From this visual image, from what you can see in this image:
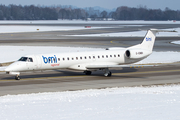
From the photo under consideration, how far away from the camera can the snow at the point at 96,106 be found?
13.7 m

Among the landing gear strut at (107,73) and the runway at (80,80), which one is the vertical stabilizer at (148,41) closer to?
the runway at (80,80)

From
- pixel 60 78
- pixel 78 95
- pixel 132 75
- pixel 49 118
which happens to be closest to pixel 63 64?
pixel 60 78

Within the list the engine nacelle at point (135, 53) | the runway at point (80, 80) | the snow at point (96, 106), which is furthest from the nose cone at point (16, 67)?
the engine nacelle at point (135, 53)

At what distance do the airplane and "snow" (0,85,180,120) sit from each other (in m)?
7.41

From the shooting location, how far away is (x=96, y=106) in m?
15.6

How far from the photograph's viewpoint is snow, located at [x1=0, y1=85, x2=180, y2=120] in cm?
1367

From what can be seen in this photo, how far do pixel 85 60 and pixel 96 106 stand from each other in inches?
525

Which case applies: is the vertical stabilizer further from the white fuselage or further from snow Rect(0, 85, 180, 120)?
snow Rect(0, 85, 180, 120)

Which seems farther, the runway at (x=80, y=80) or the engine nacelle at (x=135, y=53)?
the engine nacelle at (x=135, y=53)

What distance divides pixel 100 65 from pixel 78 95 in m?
9.62

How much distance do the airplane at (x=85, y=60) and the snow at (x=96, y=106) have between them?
7.41 m

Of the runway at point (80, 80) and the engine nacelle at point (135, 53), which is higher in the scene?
the engine nacelle at point (135, 53)

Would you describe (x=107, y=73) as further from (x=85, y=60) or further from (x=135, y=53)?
(x=135, y=53)

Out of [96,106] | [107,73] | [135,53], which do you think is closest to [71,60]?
[107,73]
